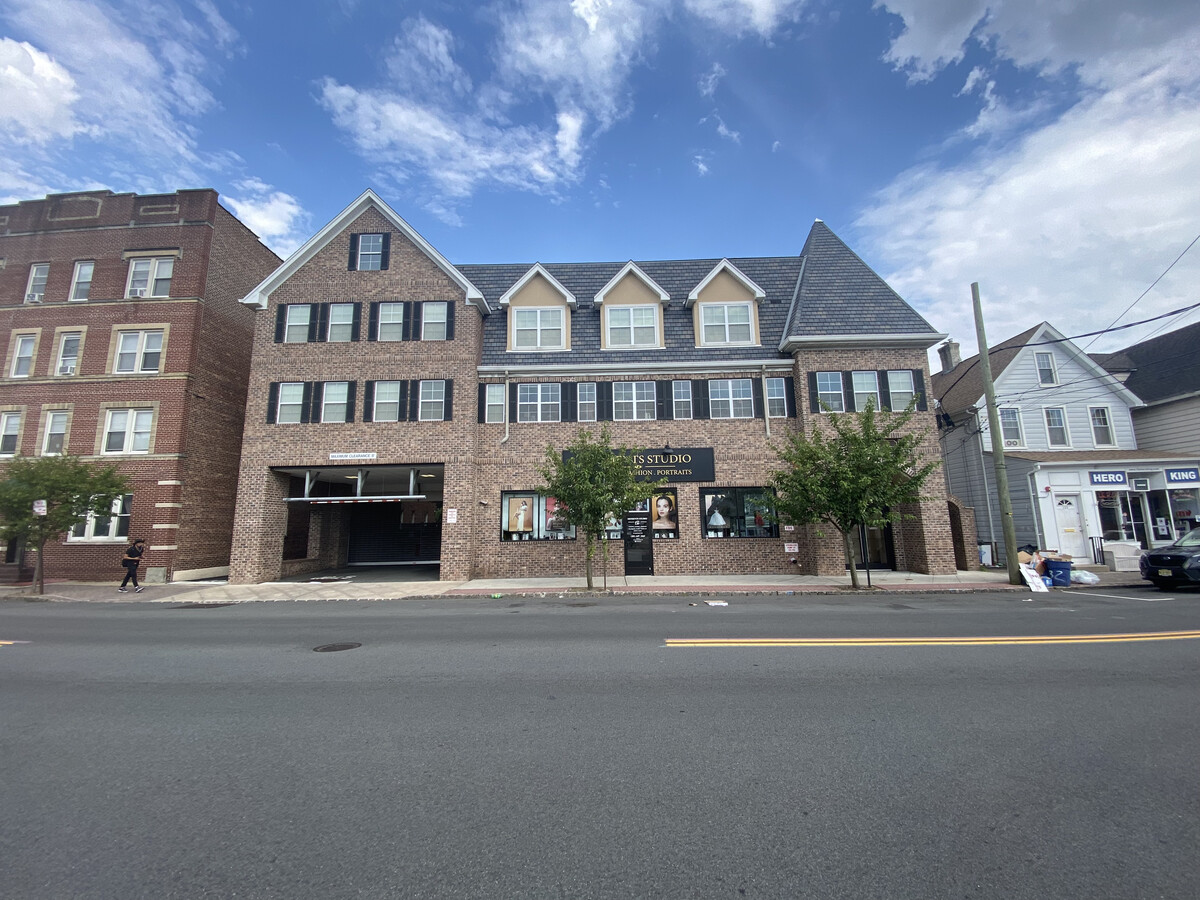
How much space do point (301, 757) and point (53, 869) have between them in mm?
1515

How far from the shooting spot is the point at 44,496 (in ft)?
55.6

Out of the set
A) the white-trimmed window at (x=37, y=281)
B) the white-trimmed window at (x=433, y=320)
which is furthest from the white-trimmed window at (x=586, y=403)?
the white-trimmed window at (x=37, y=281)

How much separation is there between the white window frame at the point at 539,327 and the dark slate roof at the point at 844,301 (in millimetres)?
8460

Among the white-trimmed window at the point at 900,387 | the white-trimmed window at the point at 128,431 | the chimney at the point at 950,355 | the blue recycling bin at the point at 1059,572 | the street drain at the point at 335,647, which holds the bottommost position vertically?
the street drain at the point at 335,647

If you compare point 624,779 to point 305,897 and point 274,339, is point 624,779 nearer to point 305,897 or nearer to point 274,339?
point 305,897

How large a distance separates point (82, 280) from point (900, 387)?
31702 mm

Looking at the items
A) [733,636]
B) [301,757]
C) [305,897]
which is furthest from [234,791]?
[733,636]

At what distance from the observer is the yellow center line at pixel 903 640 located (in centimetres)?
783

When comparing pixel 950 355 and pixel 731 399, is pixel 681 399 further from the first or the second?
pixel 950 355

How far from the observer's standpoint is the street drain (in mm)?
8242

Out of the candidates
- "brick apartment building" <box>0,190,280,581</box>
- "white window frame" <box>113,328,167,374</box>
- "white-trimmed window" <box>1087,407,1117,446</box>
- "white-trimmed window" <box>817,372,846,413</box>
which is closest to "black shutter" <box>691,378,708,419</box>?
"white-trimmed window" <box>817,372,846,413</box>

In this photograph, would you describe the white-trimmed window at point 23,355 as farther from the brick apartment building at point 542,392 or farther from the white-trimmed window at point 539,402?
the white-trimmed window at point 539,402

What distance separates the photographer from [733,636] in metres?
8.52

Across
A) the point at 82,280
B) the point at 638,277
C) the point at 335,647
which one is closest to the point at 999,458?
the point at 638,277
